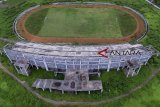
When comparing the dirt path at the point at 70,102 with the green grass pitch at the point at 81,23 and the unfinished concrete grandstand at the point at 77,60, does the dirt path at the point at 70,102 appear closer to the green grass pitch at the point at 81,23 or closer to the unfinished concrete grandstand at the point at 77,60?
the unfinished concrete grandstand at the point at 77,60

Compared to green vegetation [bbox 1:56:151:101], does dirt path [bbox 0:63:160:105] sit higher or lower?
lower

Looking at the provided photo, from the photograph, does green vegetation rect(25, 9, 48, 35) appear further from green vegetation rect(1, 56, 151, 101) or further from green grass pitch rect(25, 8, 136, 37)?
green vegetation rect(1, 56, 151, 101)

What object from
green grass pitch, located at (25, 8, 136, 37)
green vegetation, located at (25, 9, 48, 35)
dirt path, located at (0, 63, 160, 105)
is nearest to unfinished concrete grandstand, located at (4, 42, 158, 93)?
dirt path, located at (0, 63, 160, 105)

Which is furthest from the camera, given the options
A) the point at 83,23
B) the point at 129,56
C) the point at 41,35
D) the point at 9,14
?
the point at 9,14

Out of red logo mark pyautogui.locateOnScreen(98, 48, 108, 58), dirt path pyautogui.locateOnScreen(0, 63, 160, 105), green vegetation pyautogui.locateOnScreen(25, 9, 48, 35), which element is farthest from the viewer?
green vegetation pyautogui.locateOnScreen(25, 9, 48, 35)

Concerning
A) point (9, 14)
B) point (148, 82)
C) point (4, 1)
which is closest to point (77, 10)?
point (9, 14)

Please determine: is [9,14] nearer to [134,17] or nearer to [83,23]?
[83,23]

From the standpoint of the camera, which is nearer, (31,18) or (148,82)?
(148,82)

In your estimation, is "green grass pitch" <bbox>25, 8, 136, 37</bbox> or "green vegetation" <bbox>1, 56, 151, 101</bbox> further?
"green grass pitch" <bbox>25, 8, 136, 37</bbox>
